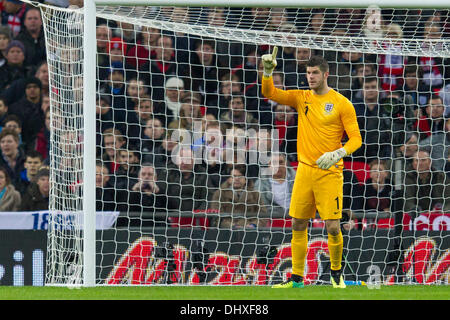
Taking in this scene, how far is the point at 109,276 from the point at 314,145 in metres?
2.95

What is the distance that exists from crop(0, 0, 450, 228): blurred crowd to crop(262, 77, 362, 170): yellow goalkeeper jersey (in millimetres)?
1867

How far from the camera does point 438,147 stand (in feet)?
37.0

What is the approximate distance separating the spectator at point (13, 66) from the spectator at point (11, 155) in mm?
1252

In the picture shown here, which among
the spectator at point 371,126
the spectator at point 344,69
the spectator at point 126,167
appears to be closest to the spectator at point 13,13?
the spectator at point 126,167

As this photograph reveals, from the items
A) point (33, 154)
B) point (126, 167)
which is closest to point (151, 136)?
point (126, 167)

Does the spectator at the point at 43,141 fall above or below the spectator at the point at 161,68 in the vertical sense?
below

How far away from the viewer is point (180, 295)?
23.7 ft

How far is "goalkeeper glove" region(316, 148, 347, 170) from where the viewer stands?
788 cm

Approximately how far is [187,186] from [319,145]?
2915 millimetres

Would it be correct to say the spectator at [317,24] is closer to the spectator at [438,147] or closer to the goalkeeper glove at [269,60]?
the spectator at [438,147]

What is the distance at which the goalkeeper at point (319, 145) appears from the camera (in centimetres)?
815

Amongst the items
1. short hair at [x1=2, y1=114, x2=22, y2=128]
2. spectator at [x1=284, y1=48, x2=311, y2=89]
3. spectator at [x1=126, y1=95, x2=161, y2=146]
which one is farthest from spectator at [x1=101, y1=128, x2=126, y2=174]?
spectator at [x1=284, y1=48, x2=311, y2=89]

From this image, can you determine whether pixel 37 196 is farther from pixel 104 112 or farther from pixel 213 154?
pixel 213 154

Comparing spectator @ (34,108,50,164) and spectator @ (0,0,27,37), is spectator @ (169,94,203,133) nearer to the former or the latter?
spectator @ (34,108,50,164)
